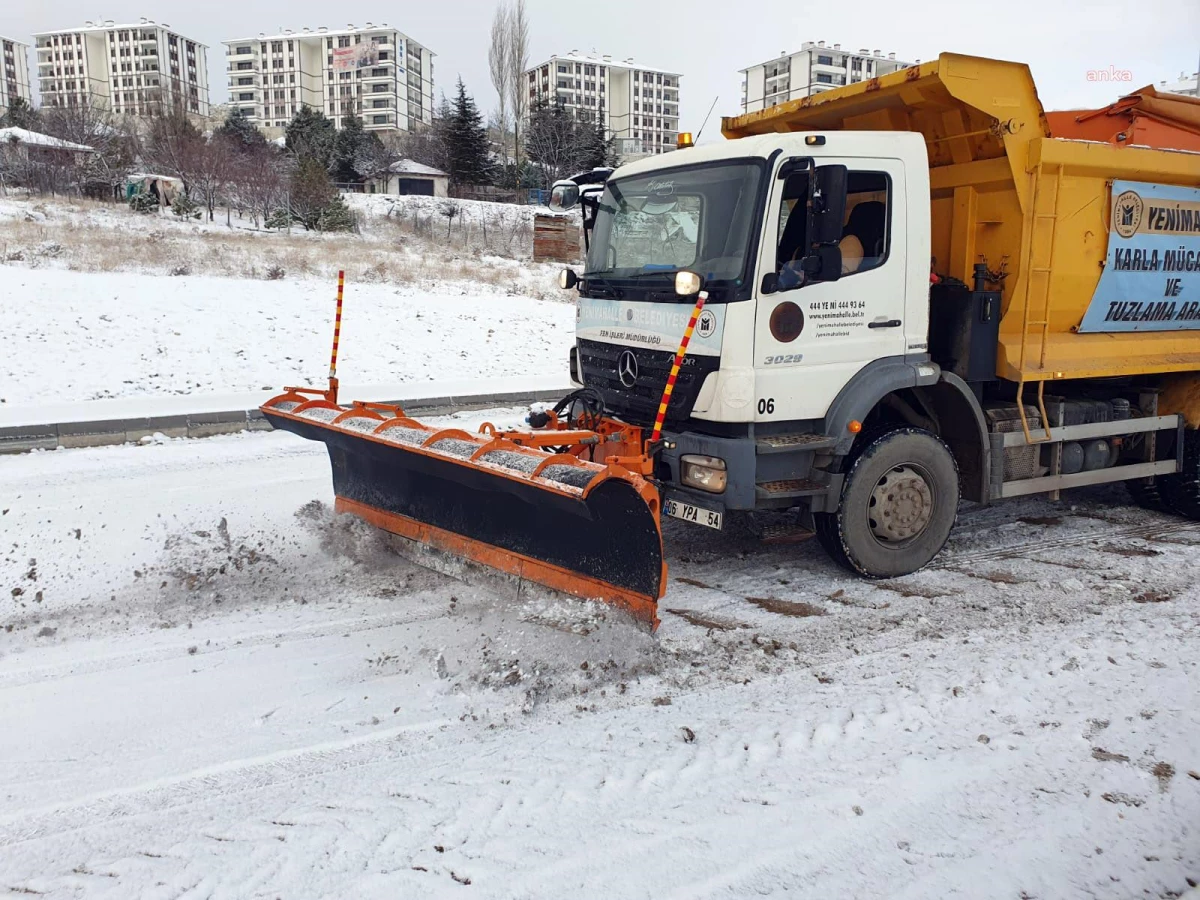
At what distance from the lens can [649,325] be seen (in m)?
5.21

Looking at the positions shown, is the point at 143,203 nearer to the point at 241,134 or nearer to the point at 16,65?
the point at 241,134

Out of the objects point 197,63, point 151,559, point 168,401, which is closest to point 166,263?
point 168,401

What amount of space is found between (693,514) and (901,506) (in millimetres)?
1433

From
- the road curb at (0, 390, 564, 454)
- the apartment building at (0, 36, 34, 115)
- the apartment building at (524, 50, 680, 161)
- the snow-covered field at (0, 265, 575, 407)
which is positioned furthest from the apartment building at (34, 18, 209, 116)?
the road curb at (0, 390, 564, 454)

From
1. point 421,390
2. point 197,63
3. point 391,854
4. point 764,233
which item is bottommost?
point 391,854

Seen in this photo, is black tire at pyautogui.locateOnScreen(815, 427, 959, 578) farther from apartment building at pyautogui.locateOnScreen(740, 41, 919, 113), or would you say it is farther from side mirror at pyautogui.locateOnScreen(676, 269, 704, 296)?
apartment building at pyautogui.locateOnScreen(740, 41, 919, 113)

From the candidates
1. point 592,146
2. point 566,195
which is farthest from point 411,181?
point 566,195

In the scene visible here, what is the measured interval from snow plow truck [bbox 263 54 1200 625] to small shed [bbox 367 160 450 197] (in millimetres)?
41981

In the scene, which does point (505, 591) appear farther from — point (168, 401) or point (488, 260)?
point (488, 260)

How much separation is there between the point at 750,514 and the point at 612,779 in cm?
Result: 342

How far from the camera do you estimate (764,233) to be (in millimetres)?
4781

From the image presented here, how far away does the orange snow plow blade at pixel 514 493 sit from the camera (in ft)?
14.1

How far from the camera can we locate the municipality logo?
6.12 m

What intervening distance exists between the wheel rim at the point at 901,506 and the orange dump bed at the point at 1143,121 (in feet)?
10.8
